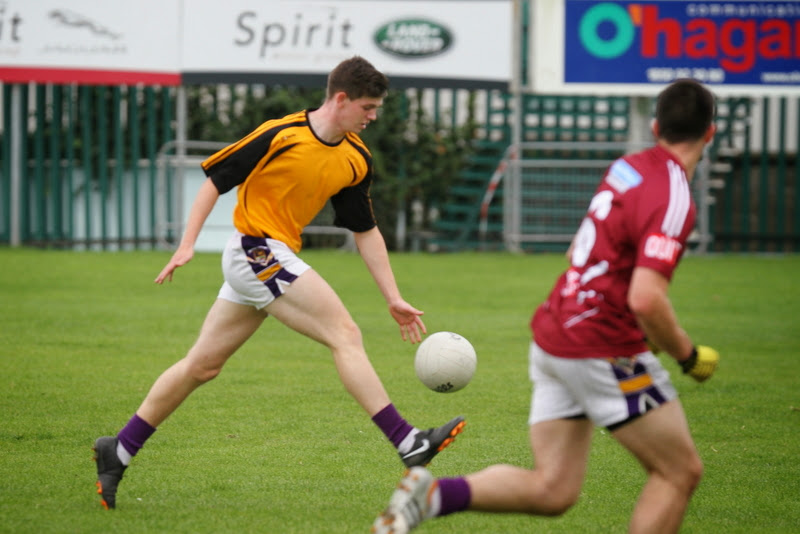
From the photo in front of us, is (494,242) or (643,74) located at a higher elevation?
(643,74)

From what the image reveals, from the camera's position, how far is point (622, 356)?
4.18 meters

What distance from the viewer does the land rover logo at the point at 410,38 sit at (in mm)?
21281

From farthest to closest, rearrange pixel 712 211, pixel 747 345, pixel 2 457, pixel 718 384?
pixel 712 211, pixel 747 345, pixel 718 384, pixel 2 457

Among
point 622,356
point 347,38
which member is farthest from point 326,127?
point 347,38

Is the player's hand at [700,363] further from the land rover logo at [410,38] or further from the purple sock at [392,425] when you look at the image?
the land rover logo at [410,38]

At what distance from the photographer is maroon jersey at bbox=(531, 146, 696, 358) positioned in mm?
4066

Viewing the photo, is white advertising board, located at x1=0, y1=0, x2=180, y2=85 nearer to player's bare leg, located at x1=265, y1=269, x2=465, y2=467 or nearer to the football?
the football

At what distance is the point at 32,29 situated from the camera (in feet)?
67.9

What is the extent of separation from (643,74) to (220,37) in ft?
24.8

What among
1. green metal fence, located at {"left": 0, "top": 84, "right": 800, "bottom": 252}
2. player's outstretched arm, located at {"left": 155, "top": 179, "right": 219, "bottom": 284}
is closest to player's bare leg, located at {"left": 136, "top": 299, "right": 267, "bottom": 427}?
player's outstretched arm, located at {"left": 155, "top": 179, "right": 219, "bottom": 284}

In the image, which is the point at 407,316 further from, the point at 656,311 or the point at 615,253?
the point at 656,311

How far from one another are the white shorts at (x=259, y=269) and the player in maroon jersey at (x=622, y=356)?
1.76m

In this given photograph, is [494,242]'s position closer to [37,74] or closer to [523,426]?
[37,74]

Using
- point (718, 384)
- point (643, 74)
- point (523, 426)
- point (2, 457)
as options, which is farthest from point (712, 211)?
point (2, 457)
